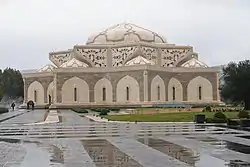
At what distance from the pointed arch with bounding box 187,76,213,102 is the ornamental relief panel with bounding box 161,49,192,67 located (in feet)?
17.5

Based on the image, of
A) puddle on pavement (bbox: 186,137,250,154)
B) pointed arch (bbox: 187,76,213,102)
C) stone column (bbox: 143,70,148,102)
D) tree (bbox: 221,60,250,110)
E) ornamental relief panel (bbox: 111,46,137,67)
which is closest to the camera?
puddle on pavement (bbox: 186,137,250,154)

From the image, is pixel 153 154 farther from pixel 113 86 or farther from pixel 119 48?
pixel 119 48

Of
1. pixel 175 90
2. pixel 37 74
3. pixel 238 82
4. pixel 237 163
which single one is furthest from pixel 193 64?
pixel 237 163

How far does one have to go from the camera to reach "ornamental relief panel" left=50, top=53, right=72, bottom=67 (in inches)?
2883

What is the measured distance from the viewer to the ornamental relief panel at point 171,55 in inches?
2714

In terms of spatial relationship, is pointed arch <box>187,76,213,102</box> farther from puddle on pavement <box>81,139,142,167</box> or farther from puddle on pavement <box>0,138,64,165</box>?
puddle on pavement <box>81,139,142,167</box>

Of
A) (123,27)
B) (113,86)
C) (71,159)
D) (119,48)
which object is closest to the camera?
(71,159)

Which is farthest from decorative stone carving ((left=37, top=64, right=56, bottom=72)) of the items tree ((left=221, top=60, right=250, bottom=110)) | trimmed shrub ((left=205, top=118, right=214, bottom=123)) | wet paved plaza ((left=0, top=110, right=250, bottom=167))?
wet paved plaza ((left=0, top=110, right=250, bottom=167))

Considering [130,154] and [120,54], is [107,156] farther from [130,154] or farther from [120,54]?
[120,54]

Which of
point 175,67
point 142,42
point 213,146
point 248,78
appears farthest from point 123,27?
point 213,146

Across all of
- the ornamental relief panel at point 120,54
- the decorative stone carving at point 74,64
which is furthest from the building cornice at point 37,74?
the ornamental relief panel at point 120,54

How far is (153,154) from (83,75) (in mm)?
53963

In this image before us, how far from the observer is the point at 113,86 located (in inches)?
2475

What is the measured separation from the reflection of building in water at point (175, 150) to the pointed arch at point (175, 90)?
161 ft
